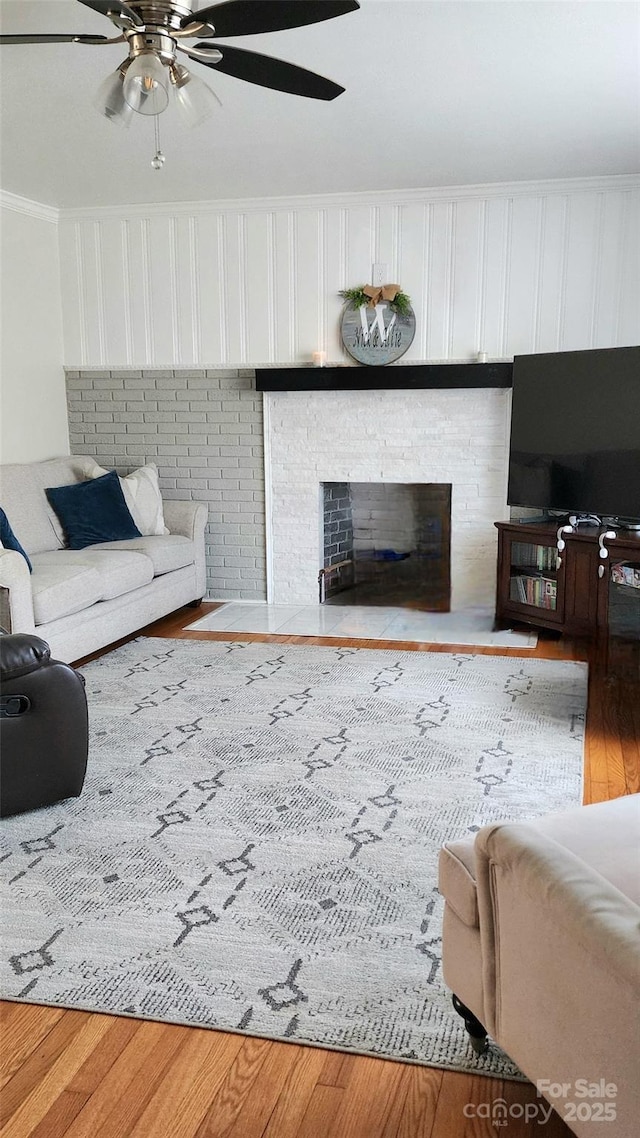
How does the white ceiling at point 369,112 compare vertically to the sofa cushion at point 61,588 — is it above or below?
above

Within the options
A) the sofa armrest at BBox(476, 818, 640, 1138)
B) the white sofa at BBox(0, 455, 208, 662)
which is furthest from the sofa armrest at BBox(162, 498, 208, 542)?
the sofa armrest at BBox(476, 818, 640, 1138)

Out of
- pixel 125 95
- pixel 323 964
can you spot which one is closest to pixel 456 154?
pixel 125 95

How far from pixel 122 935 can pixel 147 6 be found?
93.3 inches

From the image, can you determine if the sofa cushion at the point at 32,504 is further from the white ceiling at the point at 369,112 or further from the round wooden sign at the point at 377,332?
the round wooden sign at the point at 377,332

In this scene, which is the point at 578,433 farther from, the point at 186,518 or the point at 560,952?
the point at 560,952

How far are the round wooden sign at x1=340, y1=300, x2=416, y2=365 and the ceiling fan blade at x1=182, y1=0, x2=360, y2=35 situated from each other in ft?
10.4

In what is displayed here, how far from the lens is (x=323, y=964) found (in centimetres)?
207

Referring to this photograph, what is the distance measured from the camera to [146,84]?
7.95ft

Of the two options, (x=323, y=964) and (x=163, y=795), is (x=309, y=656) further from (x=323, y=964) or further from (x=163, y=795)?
(x=323, y=964)

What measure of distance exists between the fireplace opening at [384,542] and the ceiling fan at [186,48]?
347 centimetres

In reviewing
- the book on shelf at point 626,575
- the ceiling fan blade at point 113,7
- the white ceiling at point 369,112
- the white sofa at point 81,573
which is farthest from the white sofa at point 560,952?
the book on shelf at point 626,575

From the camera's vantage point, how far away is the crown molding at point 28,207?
532 cm

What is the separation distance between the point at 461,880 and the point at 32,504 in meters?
4.05

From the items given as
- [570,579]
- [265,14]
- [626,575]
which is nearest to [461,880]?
[265,14]
